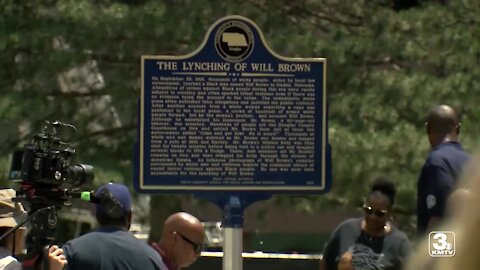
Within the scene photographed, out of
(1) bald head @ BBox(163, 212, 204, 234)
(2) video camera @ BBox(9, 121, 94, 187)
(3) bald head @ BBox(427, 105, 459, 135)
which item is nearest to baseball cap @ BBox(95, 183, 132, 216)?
(2) video camera @ BBox(9, 121, 94, 187)

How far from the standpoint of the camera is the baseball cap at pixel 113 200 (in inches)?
236

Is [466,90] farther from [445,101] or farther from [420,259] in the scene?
[420,259]

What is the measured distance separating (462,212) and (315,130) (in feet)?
→ 21.2

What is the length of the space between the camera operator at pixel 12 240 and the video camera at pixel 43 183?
5 centimetres

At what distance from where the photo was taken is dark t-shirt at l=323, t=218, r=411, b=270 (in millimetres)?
7801

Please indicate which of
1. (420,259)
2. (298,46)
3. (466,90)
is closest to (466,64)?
(466,90)

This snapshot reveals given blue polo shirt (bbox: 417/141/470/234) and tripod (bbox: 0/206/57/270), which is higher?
blue polo shirt (bbox: 417/141/470/234)

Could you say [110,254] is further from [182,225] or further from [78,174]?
→ [182,225]

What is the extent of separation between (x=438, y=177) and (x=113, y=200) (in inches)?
100

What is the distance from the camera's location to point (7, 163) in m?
13.2

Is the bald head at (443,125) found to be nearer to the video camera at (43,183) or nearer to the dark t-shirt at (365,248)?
the dark t-shirt at (365,248)

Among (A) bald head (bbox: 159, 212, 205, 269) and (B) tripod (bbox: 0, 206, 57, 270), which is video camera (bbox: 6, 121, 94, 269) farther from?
(A) bald head (bbox: 159, 212, 205, 269)

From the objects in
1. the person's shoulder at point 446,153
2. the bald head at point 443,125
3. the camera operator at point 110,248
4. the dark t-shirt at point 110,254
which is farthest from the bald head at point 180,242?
the bald head at point 443,125

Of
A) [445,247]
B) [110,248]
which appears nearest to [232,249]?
[110,248]
